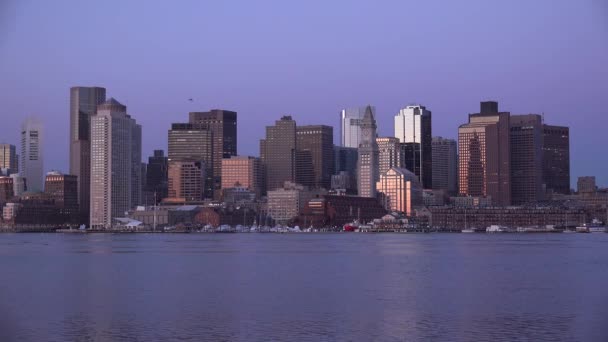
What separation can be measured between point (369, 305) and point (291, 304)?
4421mm

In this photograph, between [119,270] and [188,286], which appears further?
[119,270]

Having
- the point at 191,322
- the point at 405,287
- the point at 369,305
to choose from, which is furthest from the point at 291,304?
the point at 405,287

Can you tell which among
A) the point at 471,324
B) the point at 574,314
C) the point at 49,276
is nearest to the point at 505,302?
the point at 574,314

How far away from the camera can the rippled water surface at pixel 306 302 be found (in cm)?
4847

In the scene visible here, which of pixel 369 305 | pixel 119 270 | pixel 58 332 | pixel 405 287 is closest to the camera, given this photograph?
Result: pixel 58 332

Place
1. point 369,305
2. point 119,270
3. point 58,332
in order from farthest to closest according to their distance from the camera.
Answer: point 119,270
point 369,305
point 58,332

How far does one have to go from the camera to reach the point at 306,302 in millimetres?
60188

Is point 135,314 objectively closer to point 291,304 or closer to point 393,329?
point 291,304

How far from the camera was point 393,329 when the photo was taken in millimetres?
49344

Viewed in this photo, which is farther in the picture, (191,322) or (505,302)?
(505,302)

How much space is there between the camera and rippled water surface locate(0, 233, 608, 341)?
1908 inches

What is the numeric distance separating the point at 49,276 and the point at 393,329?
4219cm

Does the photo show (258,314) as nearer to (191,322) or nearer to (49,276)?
(191,322)

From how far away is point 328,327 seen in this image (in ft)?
164
